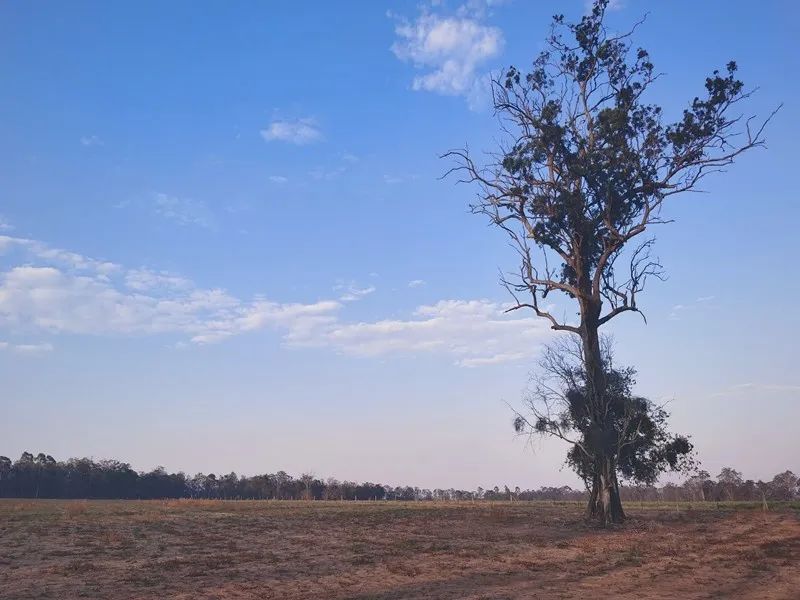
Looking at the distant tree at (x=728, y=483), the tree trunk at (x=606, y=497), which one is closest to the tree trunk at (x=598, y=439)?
the tree trunk at (x=606, y=497)

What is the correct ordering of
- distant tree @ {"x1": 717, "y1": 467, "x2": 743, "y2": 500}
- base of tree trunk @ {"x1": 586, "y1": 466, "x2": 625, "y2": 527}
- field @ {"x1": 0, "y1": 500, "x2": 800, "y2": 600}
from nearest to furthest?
field @ {"x1": 0, "y1": 500, "x2": 800, "y2": 600} → base of tree trunk @ {"x1": 586, "y1": 466, "x2": 625, "y2": 527} → distant tree @ {"x1": 717, "y1": 467, "x2": 743, "y2": 500}

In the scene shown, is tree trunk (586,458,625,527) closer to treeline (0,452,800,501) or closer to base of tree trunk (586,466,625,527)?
base of tree trunk (586,466,625,527)

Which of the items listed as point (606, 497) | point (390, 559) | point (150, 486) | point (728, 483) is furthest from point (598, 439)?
point (150, 486)

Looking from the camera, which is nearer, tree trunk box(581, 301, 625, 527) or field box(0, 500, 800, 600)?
field box(0, 500, 800, 600)


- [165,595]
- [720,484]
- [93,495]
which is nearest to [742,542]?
[165,595]

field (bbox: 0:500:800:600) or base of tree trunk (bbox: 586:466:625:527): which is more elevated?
base of tree trunk (bbox: 586:466:625:527)

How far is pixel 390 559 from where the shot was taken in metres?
19.0

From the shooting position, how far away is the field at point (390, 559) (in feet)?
48.6

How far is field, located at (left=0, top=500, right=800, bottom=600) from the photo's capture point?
1483 cm

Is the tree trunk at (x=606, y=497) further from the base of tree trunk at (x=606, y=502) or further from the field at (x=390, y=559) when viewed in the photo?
the field at (x=390, y=559)

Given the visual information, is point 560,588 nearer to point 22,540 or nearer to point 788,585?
point 788,585

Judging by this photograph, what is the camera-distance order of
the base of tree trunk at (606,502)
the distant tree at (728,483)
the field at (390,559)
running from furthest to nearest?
the distant tree at (728,483)
the base of tree trunk at (606,502)
the field at (390,559)

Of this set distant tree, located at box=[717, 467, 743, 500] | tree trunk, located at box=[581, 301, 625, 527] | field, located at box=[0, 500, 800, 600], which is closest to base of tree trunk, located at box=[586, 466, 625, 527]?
tree trunk, located at box=[581, 301, 625, 527]

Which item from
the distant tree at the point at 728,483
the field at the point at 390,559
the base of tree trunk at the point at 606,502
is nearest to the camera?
the field at the point at 390,559
